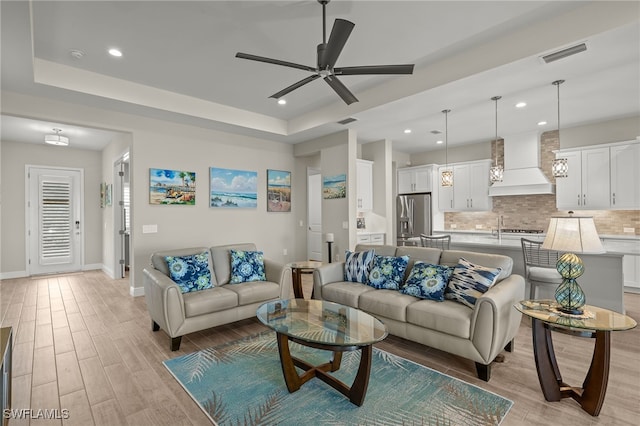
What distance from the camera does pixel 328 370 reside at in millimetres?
2498

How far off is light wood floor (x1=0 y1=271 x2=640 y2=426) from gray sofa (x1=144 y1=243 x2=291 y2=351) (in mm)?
215

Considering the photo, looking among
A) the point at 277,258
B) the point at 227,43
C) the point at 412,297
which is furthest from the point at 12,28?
the point at 277,258

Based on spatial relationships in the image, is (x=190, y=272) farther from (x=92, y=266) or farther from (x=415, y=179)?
(x=415, y=179)

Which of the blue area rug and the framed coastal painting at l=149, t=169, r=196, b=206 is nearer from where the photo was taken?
the blue area rug

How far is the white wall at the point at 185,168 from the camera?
443 cm

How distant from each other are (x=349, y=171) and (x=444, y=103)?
1.96 m

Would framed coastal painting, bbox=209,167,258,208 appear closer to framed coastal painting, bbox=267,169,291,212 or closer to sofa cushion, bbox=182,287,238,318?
framed coastal painting, bbox=267,169,291,212

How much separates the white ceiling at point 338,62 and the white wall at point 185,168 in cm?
26

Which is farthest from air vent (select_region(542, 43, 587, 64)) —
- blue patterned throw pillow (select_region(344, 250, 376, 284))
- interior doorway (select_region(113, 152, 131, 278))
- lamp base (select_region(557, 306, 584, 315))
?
interior doorway (select_region(113, 152, 131, 278))

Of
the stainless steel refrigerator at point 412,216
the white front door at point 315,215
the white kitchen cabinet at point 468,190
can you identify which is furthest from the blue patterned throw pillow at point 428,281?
the white front door at point 315,215

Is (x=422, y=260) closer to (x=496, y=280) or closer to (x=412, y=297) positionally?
(x=412, y=297)

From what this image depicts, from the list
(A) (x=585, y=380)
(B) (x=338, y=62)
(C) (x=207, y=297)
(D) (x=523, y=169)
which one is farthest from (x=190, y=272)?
(D) (x=523, y=169)

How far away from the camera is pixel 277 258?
6637 mm

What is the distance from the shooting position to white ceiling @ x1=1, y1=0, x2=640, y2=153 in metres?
2.72
